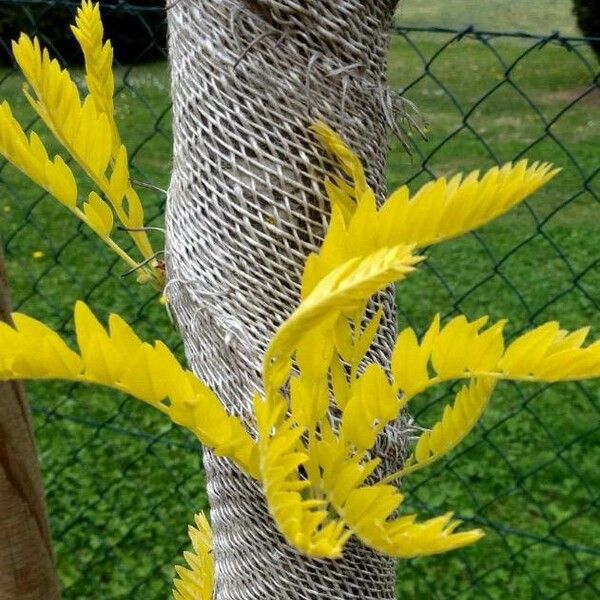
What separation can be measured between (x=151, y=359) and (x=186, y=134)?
0.23m

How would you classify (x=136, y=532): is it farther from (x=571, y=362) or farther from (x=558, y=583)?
(x=571, y=362)

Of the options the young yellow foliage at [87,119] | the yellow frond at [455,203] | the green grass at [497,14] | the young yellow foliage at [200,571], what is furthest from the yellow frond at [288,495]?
the green grass at [497,14]

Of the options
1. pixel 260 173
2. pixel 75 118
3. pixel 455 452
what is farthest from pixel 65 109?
pixel 455 452

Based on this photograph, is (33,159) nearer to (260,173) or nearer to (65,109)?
(65,109)

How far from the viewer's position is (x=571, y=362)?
0.54 m

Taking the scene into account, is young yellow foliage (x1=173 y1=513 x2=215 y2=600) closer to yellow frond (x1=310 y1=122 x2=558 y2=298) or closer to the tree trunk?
the tree trunk

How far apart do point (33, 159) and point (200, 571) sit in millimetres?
481

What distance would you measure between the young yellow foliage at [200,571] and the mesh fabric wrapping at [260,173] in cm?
20

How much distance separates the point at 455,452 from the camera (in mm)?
2568

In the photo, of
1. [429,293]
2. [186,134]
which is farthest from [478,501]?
[186,134]

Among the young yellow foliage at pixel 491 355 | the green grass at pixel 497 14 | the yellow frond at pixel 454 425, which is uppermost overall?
the young yellow foliage at pixel 491 355

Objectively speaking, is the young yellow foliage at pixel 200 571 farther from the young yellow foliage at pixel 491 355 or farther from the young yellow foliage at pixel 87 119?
the young yellow foliage at pixel 491 355

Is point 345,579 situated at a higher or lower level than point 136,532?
higher

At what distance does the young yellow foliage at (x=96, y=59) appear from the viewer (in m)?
0.75
